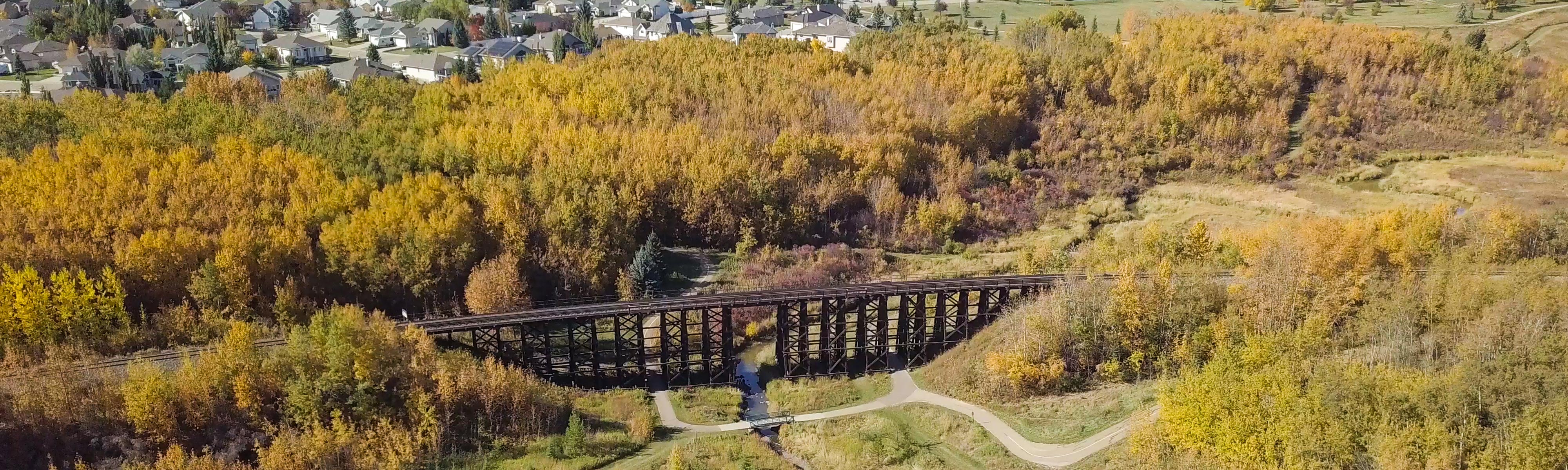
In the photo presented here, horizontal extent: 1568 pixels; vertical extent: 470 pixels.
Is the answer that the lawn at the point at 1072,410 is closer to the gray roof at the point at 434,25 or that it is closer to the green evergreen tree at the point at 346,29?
the gray roof at the point at 434,25

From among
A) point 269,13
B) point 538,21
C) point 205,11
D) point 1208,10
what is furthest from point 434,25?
point 1208,10

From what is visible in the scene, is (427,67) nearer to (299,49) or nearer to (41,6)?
(299,49)

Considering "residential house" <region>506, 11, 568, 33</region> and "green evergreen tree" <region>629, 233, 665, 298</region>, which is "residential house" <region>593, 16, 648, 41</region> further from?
"green evergreen tree" <region>629, 233, 665, 298</region>

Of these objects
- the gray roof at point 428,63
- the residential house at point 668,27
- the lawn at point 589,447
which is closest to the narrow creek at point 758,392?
the lawn at point 589,447

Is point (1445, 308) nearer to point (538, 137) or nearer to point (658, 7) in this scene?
point (538, 137)

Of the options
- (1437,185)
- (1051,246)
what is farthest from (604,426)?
(1437,185)

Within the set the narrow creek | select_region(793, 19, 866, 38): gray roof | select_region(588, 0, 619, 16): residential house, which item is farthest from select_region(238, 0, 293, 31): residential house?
the narrow creek
